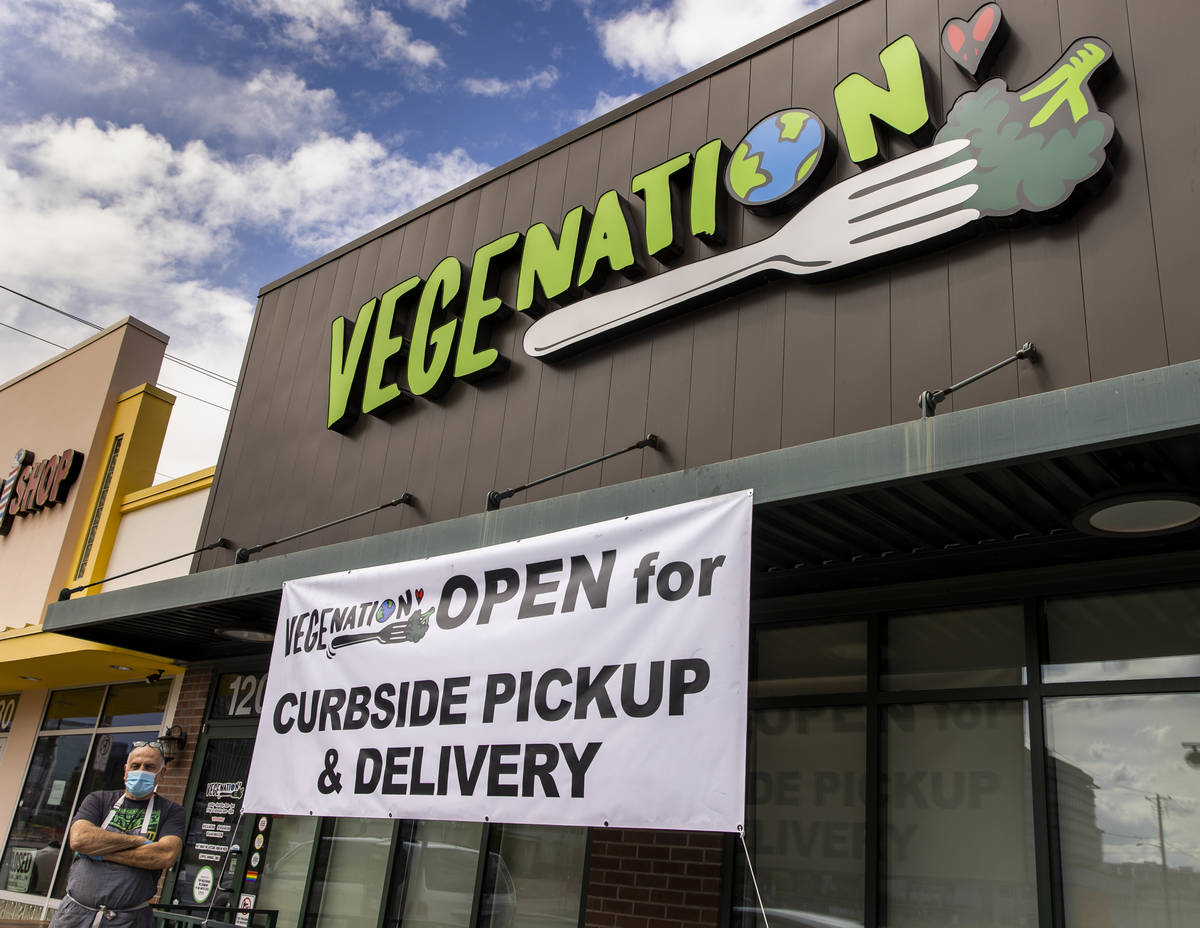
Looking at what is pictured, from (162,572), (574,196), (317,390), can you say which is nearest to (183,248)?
(162,572)

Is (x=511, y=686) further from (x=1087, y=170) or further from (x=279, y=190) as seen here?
(x=279, y=190)

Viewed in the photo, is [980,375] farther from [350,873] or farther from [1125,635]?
[350,873]

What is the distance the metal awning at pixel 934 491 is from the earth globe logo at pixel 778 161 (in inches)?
84.0

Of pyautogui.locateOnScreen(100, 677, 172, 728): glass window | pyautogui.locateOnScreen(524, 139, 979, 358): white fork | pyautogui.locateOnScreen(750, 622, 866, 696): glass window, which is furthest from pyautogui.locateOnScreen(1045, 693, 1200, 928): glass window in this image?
pyautogui.locateOnScreen(100, 677, 172, 728): glass window

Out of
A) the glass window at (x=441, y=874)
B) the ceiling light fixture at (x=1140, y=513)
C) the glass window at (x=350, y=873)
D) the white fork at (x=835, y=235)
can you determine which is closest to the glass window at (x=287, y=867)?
the glass window at (x=350, y=873)

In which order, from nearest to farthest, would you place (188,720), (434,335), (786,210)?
(786,210), (434,335), (188,720)

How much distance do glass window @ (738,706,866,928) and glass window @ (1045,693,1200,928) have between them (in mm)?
1018

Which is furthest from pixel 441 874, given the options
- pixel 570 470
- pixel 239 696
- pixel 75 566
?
pixel 75 566

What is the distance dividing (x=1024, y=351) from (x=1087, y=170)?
964 mm

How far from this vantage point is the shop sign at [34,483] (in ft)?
42.3

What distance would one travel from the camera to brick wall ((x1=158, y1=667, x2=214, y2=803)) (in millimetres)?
9305

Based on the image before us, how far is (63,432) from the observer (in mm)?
13641

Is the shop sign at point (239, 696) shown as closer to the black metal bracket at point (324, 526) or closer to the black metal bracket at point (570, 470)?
the black metal bracket at point (324, 526)

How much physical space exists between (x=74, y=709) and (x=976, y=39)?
12.0 m
